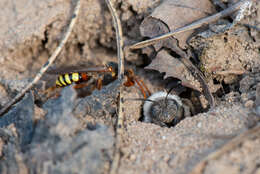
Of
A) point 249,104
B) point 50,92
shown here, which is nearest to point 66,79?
point 50,92

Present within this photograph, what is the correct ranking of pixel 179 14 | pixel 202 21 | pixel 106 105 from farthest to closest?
pixel 179 14 → pixel 202 21 → pixel 106 105

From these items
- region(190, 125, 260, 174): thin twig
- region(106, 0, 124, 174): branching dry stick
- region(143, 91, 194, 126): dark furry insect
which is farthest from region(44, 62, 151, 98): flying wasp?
region(190, 125, 260, 174): thin twig

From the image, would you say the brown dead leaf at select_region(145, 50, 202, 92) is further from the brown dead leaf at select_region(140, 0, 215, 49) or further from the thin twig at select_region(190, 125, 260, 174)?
the thin twig at select_region(190, 125, 260, 174)

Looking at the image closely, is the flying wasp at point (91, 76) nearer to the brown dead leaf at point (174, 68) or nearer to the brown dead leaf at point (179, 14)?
the brown dead leaf at point (174, 68)

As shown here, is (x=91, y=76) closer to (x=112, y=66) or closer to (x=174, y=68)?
(x=112, y=66)

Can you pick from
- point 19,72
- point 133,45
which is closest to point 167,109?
point 133,45
